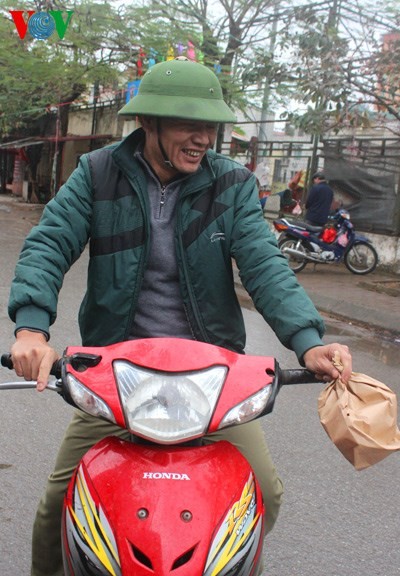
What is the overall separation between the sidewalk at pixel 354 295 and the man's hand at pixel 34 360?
6977mm

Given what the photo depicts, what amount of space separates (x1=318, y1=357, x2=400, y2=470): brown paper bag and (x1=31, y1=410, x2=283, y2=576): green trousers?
0.26 m

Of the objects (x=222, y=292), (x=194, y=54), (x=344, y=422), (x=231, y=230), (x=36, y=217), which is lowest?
(x=36, y=217)

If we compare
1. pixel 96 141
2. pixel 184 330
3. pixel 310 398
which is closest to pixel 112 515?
pixel 184 330

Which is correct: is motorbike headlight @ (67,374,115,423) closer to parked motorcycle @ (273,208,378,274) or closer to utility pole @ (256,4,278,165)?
parked motorcycle @ (273,208,378,274)

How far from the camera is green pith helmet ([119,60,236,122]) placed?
205 centimetres

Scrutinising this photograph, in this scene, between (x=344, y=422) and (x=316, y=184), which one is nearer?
(x=344, y=422)

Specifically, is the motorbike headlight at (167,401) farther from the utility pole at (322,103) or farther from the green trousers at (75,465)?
the utility pole at (322,103)

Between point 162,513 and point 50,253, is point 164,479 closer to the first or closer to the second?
point 162,513

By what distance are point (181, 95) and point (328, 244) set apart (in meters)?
10.4

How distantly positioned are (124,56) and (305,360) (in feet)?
51.7

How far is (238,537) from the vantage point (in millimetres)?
1564

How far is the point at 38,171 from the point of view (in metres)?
30.3

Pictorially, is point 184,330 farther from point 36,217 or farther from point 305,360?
point 36,217

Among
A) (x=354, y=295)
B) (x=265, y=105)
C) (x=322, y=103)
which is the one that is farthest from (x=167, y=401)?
(x=265, y=105)
